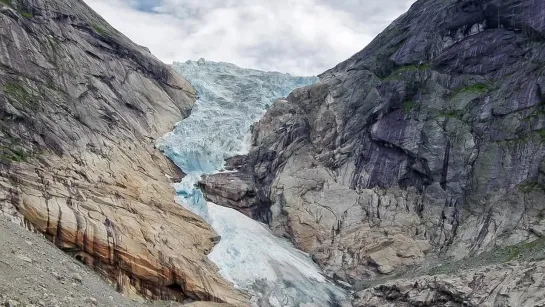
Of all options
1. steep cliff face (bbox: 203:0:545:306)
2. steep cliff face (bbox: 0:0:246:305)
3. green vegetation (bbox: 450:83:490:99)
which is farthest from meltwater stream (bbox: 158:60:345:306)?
green vegetation (bbox: 450:83:490:99)

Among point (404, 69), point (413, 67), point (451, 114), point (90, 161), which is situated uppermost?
point (413, 67)

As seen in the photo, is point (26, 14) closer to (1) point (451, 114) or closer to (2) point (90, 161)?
(2) point (90, 161)

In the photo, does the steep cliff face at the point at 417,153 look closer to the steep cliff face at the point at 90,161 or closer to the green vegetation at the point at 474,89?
the green vegetation at the point at 474,89

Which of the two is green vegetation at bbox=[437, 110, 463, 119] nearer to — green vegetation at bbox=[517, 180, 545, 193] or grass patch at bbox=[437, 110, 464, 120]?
grass patch at bbox=[437, 110, 464, 120]

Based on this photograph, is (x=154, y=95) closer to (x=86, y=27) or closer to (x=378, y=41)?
(x=86, y=27)

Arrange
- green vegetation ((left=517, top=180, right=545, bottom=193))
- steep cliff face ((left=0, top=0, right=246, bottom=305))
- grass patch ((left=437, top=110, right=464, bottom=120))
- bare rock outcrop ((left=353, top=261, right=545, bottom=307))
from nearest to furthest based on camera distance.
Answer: bare rock outcrop ((left=353, top=261, right=545, bottom=307)) < steep cliff face ((left=0, top=0, right=246, bottom=305)) < green vegetation ((left=517, top=180, right=545, bottom=193)) < grass patch ((left=437, top=110, right=464, bottom=120))

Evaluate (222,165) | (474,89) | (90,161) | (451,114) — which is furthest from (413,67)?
(90,161)
